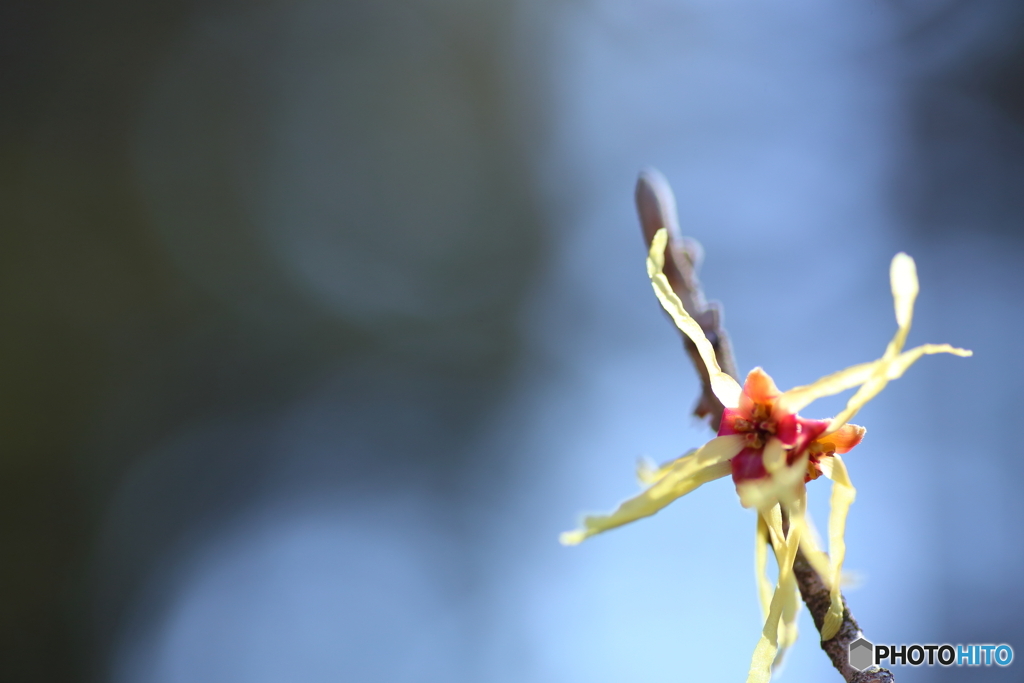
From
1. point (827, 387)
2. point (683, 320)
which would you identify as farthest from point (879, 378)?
point (683, 320)

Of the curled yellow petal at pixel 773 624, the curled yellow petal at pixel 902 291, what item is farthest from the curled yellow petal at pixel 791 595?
the curled yellow petal at pixel 902 291

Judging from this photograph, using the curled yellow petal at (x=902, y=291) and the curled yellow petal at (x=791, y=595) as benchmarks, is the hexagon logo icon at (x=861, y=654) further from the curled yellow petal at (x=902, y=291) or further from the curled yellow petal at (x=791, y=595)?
the curled yellow petal at (x=902, y=291)

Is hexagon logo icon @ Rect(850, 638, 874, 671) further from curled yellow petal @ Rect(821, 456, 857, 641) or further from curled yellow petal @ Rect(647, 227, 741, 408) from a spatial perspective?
curled yellow petal @ Rect(647, 227, 741, 408)

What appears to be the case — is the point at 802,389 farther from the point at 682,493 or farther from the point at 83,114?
the point at 83,114

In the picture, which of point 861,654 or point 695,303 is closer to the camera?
point 861,654

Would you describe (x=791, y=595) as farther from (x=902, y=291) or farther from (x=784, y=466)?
(x=902, y=291)

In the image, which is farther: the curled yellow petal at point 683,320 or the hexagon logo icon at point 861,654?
the curled yellow petal at point 683,320

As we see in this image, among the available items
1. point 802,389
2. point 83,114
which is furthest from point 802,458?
point 83,114
